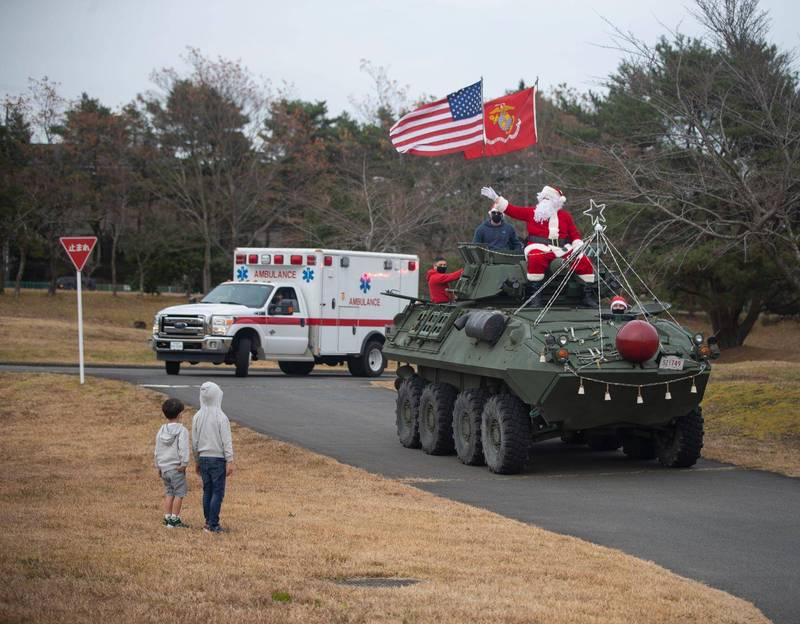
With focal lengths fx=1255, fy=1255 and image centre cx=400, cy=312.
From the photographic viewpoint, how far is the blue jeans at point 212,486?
9.98 meters

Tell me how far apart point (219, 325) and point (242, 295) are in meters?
1.52

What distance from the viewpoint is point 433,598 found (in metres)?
7.62

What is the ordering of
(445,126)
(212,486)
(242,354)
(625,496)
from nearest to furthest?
(212,486) → (625,496) → (445,126) → (242,354)

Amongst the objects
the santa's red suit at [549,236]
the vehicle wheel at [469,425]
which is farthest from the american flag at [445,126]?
the vehicle wheel at [469,425]

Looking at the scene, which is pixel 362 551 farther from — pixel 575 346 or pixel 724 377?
pixel 724 377

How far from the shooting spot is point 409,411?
57.5 feet

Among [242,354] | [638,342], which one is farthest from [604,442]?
[242,354]

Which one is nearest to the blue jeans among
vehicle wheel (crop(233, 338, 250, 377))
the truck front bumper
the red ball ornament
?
the red ball ornament

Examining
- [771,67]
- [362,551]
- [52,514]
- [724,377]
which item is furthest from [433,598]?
[724,377]

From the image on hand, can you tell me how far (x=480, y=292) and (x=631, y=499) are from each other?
446 centimetres

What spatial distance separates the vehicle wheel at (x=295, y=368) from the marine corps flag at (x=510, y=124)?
10054 millimetres

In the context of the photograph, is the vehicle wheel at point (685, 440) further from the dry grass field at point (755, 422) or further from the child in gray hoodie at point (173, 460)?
the child in gray hoodie at point (173, 460)

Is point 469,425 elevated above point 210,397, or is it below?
below

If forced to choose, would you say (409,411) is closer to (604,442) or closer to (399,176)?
(604,442)
